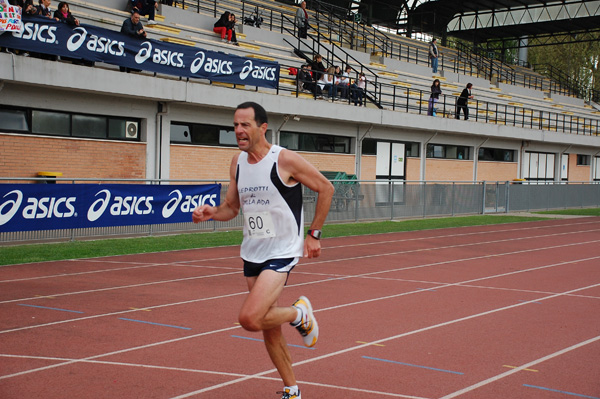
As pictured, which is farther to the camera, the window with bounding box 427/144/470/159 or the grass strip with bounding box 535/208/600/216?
the window with bounding box 427/144/470/159

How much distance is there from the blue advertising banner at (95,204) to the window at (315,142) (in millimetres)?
8272

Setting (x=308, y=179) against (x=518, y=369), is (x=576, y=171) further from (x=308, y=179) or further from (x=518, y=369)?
(x=308, y=179)

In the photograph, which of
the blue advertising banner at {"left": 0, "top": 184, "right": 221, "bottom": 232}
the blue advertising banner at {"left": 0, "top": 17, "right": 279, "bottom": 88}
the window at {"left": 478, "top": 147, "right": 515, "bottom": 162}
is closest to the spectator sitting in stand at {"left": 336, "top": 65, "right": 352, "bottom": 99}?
the blue advertising banner at {"left": 0, "top": 17, "right": 279, "bottom": 88}

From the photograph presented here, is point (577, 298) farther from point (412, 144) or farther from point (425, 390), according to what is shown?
point (412, 144)

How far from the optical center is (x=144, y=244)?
16.3m

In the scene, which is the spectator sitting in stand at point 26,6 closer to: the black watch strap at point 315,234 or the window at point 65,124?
the window at point 65,124

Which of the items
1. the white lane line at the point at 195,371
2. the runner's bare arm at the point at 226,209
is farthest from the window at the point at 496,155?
the runner's bare arm at the point at 226,209

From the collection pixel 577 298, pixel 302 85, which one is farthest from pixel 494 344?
pixel 302 85

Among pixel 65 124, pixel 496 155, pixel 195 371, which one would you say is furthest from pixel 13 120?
pixel 496 155

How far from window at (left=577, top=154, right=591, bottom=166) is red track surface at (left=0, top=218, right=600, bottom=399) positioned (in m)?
35.0

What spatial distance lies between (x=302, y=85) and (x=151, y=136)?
283 inches

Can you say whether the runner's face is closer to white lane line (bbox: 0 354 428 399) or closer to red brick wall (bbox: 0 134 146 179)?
white lane line (bbox: 0 354 428 399)

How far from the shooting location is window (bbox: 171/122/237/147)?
2298 centimetres

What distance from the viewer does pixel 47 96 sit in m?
19.2
